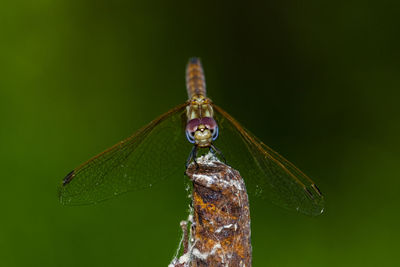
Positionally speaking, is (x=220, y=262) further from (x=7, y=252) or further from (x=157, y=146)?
(x=7, y=252)

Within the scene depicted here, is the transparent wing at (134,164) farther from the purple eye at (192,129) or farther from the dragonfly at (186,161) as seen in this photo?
the purple eye at (192,129)

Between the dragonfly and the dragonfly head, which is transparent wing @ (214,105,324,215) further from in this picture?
the dragonfly head

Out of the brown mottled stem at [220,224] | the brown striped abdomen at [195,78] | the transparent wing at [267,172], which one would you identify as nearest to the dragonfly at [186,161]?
the transparent wing at [267,172]

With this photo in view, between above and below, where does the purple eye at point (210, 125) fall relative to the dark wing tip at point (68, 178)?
above

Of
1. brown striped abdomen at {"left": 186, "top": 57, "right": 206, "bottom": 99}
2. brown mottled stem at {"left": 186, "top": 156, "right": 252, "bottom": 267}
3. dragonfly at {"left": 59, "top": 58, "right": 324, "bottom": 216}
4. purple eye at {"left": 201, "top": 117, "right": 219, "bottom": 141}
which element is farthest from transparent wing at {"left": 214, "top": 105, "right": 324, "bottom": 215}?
brown mottled stem at {"left": 186, "top": 156, "right": 252, "bottom": 267}

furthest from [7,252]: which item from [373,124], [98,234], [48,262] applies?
[373,124]

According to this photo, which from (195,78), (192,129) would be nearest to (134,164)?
(192,129)

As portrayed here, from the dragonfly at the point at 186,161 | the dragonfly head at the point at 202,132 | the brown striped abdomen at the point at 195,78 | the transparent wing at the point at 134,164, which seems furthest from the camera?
the brown striped abdomen at the point at 195,78

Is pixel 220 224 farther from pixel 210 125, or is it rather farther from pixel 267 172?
pixel 267 172
